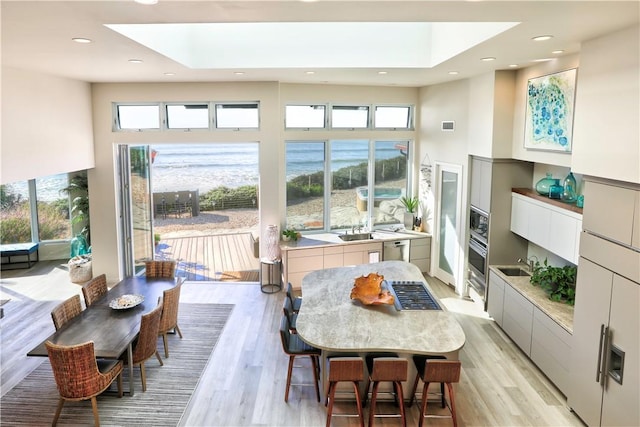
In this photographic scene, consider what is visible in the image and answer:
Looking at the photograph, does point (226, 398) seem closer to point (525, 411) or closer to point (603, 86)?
point (525, 411)

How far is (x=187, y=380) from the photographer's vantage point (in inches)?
206

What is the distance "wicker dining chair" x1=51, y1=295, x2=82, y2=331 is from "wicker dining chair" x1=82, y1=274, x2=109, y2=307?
9.4 inches

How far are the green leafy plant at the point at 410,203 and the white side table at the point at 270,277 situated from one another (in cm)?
272

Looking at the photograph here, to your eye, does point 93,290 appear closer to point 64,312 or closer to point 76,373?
point 64,312

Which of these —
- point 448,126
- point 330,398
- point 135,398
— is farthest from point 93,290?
point 448,126

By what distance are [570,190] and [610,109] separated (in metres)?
1.93

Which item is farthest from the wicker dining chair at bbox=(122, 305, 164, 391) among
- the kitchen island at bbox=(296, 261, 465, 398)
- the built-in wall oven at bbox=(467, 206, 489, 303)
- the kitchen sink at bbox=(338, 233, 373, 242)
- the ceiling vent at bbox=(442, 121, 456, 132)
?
the ceiling vent at bbox=(442, 121, 456, 132)

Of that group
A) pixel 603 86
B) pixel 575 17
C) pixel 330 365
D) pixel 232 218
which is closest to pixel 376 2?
pixel 575 17

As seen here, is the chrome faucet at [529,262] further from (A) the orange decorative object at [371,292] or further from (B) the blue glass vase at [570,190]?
(A) the orange decorative object at [371,292]

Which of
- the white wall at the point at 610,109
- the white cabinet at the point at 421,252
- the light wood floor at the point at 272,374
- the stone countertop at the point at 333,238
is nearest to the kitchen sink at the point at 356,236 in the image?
the stone countertop at the point at 333,238

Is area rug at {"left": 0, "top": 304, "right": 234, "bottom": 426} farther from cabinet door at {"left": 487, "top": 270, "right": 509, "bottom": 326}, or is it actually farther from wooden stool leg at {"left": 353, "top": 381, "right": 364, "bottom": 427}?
cabinet door at {"left": 487, "top": 270, "right": 509, "bottom": 326}

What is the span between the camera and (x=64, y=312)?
5.09m

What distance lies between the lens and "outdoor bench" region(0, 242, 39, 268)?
30.9ft

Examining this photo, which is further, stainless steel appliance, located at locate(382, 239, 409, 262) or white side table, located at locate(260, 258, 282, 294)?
stainless steel appliance, located at locate(382, 239, 409, 262)
